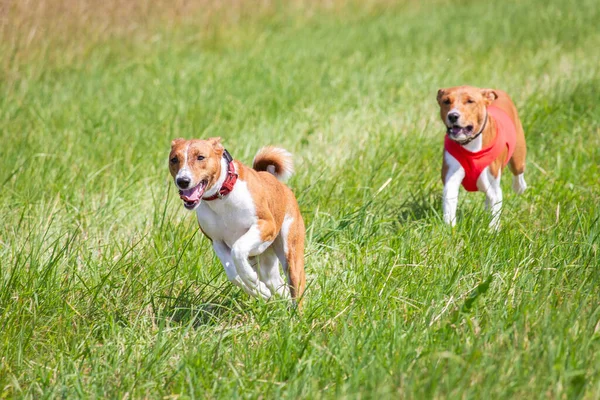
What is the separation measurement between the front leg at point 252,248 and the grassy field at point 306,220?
0.57 feet

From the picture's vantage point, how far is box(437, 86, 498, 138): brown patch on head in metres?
5.50

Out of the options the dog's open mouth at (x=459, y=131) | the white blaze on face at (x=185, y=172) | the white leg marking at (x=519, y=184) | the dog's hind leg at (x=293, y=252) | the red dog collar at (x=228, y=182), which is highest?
the white blaze on face at (x=185, y=172)

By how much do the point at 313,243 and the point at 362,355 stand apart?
164 centimetres

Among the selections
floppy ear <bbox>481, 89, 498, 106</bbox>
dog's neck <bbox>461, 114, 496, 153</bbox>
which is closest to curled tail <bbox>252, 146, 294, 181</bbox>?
dog's neck <bbox>461, 114, 496, 153</bbox>

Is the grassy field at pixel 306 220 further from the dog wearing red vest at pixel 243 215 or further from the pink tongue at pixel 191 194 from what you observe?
the pink tongue at pixel 191 194

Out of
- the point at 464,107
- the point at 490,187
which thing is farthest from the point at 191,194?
the point at 490,187

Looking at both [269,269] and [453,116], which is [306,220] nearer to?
[269,269]

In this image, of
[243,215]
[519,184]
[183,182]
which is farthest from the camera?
[519,184]

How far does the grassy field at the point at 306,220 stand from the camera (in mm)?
3455

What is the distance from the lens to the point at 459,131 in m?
5.52

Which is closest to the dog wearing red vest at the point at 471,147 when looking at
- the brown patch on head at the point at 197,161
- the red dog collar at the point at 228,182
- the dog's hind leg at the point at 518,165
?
the dog's hind leg at the point at 518,165

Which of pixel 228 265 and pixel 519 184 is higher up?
pixel 228 265

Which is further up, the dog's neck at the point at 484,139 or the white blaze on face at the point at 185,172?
the white blaze on face at the point at 185,172

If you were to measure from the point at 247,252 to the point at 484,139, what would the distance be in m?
2.32
